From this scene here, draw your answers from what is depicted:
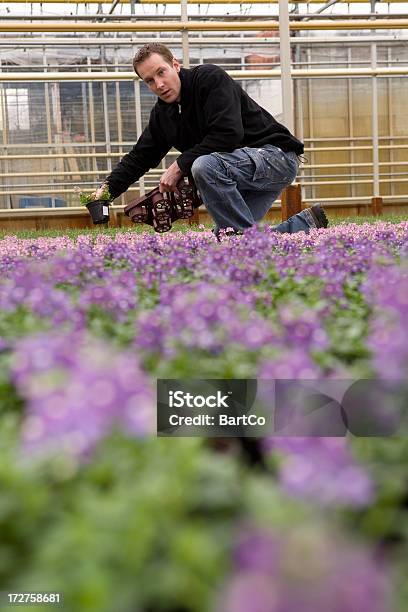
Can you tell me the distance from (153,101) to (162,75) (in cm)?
709

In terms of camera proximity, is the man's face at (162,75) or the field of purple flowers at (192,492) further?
the man's face at (162,75)

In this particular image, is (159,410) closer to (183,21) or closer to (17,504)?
(17,504)

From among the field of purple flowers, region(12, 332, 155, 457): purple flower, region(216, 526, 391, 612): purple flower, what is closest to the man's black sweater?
the field of purple flowers

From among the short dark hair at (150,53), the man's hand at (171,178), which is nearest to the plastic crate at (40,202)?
the man's hand at (171,178)

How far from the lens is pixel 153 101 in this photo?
38.4ft

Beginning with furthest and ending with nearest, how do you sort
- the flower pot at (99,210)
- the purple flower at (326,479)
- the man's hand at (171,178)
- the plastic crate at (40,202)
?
the plastic crate at (40,202) → the flower pot at (99,210) → the man's hand at (171,178) → the purple flower at (326,479)

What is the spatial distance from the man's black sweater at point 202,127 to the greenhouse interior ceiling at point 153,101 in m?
4.80

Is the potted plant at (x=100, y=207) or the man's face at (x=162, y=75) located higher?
the man's face at (x=162, y=75)

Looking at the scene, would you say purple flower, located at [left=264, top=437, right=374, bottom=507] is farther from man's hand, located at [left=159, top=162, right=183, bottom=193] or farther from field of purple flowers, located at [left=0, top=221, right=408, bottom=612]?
man's hand, located at [left=159, top=162, right=183, bottom=193]

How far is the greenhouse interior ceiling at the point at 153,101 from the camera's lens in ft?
37.2

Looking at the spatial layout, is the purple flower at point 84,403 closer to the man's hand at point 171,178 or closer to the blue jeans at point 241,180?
the blue jeans at point 241,180

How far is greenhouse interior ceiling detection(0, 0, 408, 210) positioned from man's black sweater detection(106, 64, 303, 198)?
480 centimetres

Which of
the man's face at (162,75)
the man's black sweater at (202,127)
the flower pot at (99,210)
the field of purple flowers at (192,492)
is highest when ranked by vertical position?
the man's face at (162,75)

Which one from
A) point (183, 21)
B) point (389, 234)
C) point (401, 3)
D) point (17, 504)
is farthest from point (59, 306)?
point (401, 3)
